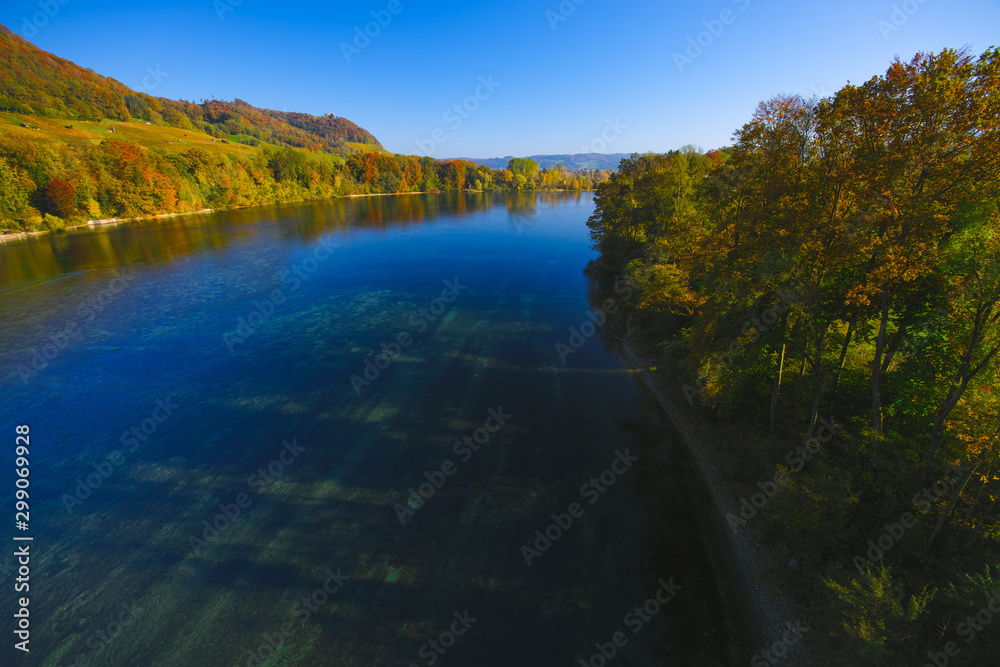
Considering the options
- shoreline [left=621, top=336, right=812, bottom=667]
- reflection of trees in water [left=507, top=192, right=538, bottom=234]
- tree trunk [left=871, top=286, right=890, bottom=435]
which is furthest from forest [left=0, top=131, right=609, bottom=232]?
tree trunk [left=871, top=286, right=890, bottom=435]

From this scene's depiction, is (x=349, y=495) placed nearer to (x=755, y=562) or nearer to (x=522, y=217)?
(x=755, y=562)

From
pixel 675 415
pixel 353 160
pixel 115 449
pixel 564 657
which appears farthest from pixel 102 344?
pixel 353 160

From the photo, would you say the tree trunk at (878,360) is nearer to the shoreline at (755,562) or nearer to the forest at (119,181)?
the shoreline at (755,562)

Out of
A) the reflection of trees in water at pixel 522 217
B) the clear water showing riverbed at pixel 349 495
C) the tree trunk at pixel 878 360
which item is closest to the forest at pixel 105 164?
the clear water showing riverbed at pixel 349 495

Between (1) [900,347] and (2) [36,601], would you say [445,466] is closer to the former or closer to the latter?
(2) [36,601]

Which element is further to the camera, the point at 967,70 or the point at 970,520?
the point at 970,520
